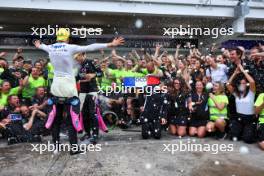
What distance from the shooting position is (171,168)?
18.0 feet

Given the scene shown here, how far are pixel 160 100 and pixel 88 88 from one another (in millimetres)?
1774

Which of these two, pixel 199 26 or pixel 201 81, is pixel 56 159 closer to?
pixel 201 81

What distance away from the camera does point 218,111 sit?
25.1 ft

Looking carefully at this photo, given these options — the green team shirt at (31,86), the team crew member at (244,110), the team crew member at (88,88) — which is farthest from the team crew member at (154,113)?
the green team shirt at (31,86)

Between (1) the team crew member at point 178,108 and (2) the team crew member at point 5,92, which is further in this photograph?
(2) the team crew member at point 5,92

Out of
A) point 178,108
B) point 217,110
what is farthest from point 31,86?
point 217,110

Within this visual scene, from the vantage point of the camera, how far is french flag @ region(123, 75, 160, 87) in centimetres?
786

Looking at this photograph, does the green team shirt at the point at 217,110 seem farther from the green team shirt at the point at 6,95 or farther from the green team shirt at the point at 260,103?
the green team shirt at the point at 6,95

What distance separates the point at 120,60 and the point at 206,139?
3.63 meters

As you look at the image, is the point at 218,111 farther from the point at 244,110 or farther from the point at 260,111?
the point at 260,111

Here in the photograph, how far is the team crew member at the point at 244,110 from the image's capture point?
7.16 meters

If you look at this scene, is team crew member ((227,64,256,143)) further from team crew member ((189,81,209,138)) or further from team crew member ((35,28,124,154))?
team crew member ((35,28,124,154))

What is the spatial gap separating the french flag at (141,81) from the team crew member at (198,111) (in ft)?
3.03

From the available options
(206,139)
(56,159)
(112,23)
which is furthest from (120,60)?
(112,23)
